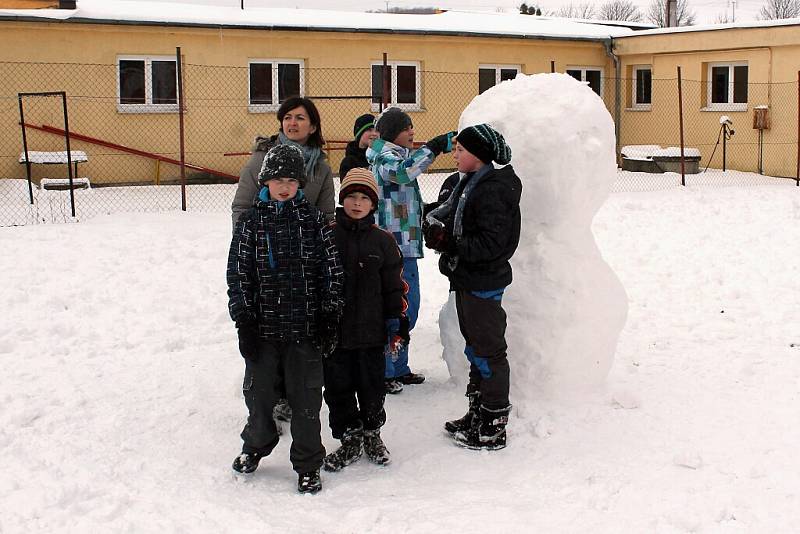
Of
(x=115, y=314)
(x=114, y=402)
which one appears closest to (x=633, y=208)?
(x=115, y=314)

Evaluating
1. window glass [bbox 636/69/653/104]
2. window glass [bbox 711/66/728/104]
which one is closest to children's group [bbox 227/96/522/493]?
window glass [bbox 711/66/728/104]

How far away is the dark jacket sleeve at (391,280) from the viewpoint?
15.0 feet

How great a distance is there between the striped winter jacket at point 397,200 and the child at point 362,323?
0.79 metres

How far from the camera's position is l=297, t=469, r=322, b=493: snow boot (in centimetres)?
428

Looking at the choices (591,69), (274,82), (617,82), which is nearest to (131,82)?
(274,82)

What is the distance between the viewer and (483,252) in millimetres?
4672

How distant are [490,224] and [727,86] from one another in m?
16.1

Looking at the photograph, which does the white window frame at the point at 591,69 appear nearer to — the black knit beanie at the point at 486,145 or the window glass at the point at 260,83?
the window glass at the point at 260,83

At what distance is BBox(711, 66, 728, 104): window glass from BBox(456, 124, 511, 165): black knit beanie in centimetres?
1587

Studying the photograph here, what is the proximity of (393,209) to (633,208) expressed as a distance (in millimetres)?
8299

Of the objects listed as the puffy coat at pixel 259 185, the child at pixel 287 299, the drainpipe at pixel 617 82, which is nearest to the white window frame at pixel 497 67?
the drainpipe at pixel 617 82

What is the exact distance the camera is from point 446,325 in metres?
5.70

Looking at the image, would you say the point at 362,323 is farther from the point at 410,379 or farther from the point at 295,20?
the point at 295,20

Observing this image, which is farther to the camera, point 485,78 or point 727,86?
point 485,78
